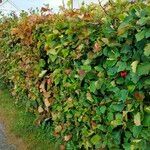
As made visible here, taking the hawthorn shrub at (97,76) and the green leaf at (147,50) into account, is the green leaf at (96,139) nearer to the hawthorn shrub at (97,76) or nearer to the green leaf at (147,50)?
the hawthorn shrub at (97,76)

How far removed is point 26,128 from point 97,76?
3713mm

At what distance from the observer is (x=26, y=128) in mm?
8180

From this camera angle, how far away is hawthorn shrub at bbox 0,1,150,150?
13.2ft

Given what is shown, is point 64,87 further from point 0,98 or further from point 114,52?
point 0,98

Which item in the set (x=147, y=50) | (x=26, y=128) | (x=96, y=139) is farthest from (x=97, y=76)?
(x=26, y=128)

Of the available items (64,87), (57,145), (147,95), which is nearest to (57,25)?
(64,87)

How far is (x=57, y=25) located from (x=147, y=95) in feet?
8.12

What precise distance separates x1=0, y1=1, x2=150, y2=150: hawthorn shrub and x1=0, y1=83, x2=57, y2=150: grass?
1.01ft

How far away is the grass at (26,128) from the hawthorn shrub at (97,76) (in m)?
0.31

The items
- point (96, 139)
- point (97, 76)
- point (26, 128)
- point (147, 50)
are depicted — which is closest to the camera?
point (147, 50)

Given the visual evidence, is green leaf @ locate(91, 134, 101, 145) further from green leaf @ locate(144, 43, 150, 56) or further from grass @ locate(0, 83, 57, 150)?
grass @ locate(0, 83, 57, 150)

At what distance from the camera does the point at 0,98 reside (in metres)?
11.3

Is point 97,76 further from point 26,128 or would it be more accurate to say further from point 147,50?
point 26,128

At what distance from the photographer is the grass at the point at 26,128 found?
23.7 ft
